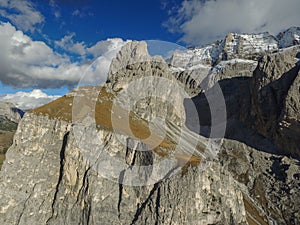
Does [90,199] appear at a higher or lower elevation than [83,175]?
lower

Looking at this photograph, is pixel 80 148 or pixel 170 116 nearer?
pixel 80 148

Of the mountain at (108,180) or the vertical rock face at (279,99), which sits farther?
the vertical rock face at (279,99)

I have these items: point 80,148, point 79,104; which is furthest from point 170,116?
point 80,148

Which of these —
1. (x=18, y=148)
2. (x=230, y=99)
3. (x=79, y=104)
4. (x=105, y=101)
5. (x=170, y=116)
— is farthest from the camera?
(x=230, y=99)

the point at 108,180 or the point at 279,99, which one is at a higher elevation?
the point at 279,99

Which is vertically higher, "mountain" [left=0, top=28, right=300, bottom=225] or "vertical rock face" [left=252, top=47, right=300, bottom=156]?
"vertical rock face" [left=252, top=47, right=300, bottom=156]

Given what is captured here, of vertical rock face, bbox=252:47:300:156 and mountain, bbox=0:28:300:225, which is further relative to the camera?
vertical rock face, bbox=252:47:300:156

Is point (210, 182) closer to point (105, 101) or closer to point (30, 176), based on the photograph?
point (30, 176)

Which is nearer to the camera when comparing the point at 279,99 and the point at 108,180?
the point at 108,180

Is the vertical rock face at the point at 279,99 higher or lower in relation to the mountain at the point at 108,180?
higher

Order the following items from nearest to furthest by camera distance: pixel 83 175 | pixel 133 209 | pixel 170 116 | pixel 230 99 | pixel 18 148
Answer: pixel 133 209
pixel 83 175
pixel 18 148
pixel 170 116
pixel 230 99

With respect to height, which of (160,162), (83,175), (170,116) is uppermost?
(170,116)
